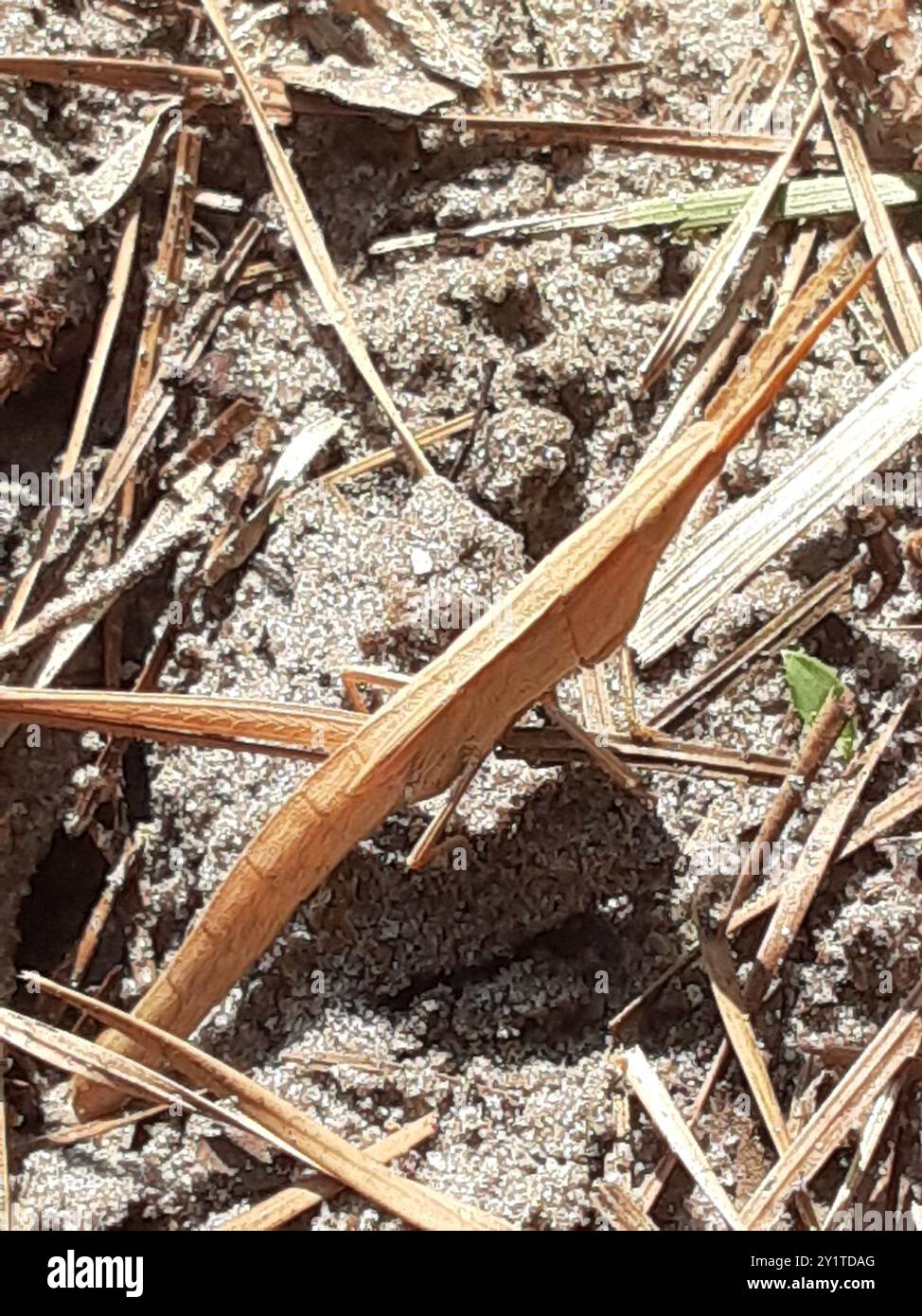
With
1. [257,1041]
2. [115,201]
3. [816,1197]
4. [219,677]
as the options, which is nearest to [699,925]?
[816,1197]

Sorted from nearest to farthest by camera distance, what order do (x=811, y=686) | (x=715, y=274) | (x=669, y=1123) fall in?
(x=669, y=1123) → (x=811, y=686) → (x=715, y=274)

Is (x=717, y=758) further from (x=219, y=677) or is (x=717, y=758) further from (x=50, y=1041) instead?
(x=50, y=1041)

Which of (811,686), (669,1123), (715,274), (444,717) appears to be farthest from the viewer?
(715,274)

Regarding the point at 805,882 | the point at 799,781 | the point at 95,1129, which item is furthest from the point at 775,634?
the point at 95,1129

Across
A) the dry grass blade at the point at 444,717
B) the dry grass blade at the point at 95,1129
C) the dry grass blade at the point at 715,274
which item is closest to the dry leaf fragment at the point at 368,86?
the dry grass blade at the point at 715,274

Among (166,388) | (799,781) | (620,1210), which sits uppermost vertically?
(166,388)

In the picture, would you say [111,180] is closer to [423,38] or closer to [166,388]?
[166,388]

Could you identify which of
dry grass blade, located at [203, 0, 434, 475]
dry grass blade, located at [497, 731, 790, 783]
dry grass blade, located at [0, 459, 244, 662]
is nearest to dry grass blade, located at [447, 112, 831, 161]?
dry grass blade, located at [203, 0, 434, 475]
